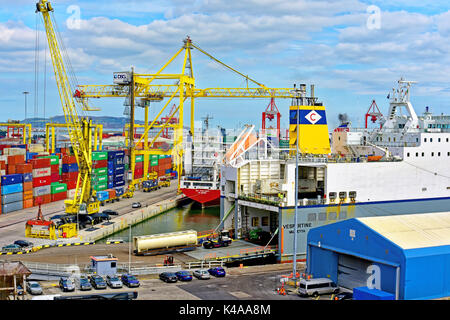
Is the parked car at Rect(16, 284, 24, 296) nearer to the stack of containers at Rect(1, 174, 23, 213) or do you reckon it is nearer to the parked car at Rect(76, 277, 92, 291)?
the parked car at Rect(76, 277, 92, 291)

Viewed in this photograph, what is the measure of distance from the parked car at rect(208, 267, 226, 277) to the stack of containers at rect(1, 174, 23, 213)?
33.8m

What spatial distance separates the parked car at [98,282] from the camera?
84.8ft

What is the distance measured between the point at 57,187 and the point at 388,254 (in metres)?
50.4

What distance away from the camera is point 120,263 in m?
31.6

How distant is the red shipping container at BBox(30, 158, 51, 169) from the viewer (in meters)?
63.0

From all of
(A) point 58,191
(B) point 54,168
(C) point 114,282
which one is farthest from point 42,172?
(C) point 114,282

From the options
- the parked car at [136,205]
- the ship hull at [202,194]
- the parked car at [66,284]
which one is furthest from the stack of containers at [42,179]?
the parked car at [66,284]

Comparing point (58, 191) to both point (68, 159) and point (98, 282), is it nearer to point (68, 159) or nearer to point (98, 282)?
point (68, 159)

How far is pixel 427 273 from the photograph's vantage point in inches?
968

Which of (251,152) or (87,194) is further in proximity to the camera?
(87,194)

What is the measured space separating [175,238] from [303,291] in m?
11.7
